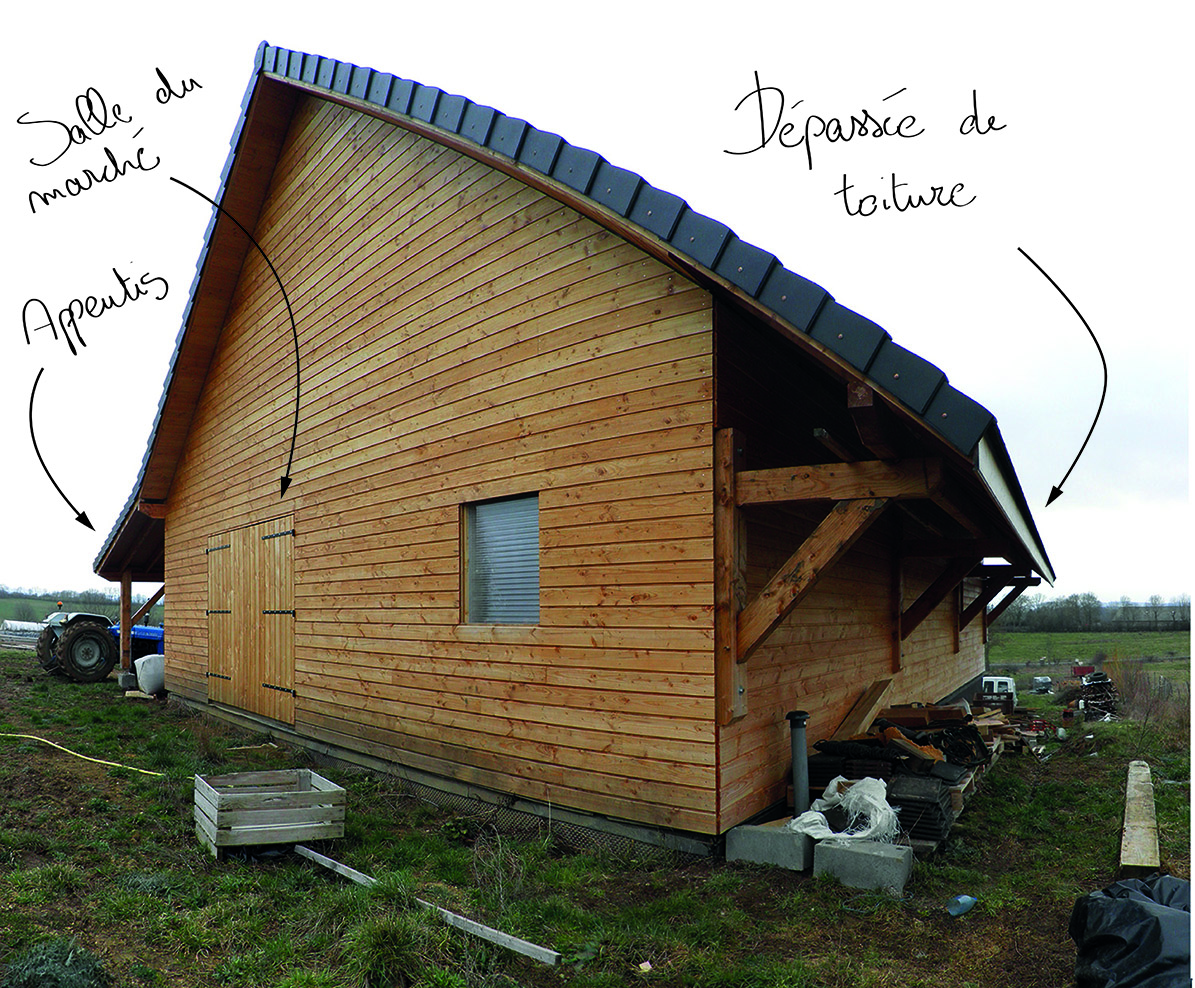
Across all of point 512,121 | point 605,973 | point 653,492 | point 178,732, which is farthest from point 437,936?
point 178,732

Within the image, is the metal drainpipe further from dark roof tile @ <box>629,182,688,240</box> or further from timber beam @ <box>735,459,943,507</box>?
dark roof tile @ <box>629,182,688,240</box>

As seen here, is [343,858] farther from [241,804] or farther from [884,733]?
[884,733]

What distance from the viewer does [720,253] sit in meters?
4.82

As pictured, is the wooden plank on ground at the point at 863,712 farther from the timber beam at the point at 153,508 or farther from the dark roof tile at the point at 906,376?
the timber beam at the point at 153,508

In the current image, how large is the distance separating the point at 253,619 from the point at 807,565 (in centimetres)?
833

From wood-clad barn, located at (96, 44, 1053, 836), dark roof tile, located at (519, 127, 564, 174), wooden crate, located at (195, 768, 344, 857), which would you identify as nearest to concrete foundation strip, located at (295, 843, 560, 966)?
wooden crate, located at (195, 768, 344, 857)

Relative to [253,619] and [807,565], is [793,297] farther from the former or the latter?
[253,619]

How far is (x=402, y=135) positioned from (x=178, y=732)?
24.8 feet

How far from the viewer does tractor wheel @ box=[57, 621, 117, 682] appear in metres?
16.4

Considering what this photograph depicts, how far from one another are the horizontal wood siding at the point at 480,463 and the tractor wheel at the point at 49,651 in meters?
8.99

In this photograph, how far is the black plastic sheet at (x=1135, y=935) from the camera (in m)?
3.05

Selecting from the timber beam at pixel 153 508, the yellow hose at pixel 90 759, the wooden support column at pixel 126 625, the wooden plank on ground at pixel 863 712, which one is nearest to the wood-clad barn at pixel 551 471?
the wooden plank on ground at pixel 863 712

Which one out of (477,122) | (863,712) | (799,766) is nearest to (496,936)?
(799,766)

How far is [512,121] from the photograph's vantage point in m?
6.01
